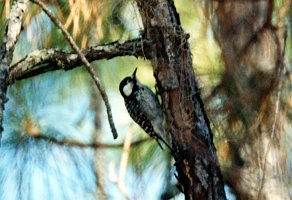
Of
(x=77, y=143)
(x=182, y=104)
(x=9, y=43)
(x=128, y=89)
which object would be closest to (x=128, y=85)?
(x=128, y=89)

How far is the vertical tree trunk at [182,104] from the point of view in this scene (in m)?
2.23

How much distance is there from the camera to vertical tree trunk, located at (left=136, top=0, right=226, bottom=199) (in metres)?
2.23

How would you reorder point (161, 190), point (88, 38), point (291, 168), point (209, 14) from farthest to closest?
point (88, 38), point (161, 190), point (209, 14), point (291, 168)

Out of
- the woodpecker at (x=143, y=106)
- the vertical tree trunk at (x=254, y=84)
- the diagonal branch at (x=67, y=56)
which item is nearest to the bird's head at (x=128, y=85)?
the woodpecker at (x=143, y=106)

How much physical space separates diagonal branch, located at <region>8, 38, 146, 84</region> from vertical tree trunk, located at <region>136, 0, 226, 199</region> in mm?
53

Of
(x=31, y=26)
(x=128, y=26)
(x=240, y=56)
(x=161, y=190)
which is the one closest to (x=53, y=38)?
(x=31, y=26)

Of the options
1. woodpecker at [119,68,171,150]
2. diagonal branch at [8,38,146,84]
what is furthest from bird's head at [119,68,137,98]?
diagonal branch at [8,38,146,84]

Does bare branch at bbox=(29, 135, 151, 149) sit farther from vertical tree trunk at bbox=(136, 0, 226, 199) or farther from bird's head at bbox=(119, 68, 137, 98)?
vertical tree trunk at bbox=(136, 0, 226, 199)

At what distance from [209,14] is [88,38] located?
59 centimetres

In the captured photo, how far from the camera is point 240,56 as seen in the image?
2076mm

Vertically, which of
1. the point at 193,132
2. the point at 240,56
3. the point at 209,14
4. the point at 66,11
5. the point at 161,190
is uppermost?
the point at 66,11

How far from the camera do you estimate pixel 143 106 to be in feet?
8.62

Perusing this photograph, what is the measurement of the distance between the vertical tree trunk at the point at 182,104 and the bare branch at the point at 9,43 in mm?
542

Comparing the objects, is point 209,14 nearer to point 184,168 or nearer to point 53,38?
point 184,168
